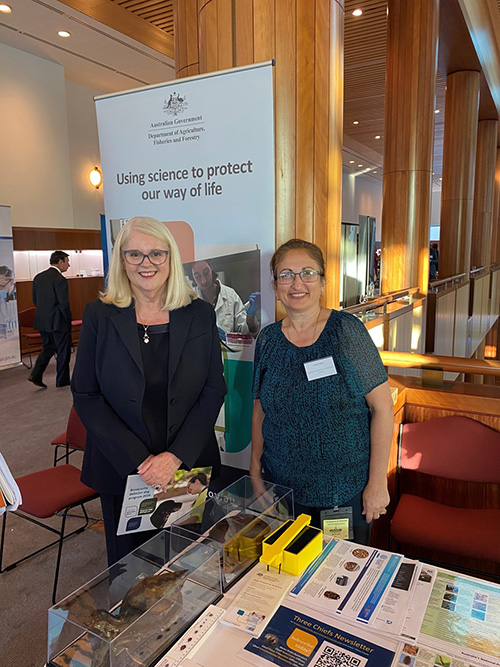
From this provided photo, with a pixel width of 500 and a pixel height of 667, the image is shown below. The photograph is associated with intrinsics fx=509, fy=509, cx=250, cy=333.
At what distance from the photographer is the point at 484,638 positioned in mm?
1166

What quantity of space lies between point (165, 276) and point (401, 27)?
199 inches

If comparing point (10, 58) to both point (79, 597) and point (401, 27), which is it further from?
point (79, 597)

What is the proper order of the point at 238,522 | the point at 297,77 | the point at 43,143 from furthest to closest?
1. the point at 43,143
2. the point at 297,77
3. the point at 238,522

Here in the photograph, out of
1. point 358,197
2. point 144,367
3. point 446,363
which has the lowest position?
point 446,363

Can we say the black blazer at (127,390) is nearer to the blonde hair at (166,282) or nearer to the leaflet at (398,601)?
the blonde hair at (166,282)

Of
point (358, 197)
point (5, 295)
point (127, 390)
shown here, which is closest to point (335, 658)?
point (127, 390)

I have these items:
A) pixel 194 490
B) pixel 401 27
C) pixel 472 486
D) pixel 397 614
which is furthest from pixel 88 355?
pixel 401 27

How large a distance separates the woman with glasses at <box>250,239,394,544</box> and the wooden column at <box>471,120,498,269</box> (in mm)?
11580

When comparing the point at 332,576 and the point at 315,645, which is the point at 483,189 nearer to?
the point at 332,576

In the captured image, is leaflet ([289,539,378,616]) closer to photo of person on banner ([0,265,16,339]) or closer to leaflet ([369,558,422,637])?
leaflet ([369,558,422,637])

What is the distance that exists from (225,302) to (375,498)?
111 cm

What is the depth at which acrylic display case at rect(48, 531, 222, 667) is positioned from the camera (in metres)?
1.08

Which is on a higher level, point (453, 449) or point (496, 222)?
point (496, 222)

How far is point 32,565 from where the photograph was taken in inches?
114
